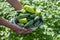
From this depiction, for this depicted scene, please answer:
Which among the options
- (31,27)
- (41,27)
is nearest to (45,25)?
(41,27)

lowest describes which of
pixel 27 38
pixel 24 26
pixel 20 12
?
pixel 27 38

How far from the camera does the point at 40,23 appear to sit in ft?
5.58

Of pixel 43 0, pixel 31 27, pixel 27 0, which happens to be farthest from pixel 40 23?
pixel 27 0

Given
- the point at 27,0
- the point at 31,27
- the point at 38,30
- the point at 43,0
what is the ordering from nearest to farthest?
1. the point at 31,27
2. the point at 38,30
3. the point at 43,0
4. the point at 27,0

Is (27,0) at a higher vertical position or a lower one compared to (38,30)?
higher

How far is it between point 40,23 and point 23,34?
194 mm

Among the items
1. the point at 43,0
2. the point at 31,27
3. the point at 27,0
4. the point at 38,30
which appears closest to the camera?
the point at 31,27

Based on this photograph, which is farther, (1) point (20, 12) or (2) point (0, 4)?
(2) point (0, 4)

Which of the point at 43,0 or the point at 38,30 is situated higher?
the point at 43,0

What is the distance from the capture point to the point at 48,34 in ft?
5.86

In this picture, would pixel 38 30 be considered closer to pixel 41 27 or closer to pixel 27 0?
pixel 41 27

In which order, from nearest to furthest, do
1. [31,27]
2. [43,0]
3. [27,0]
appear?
[31,27] < [43,0] < [27,0]

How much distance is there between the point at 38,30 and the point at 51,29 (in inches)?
4.7

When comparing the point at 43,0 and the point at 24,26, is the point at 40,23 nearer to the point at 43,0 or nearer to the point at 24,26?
the point at 24,26
